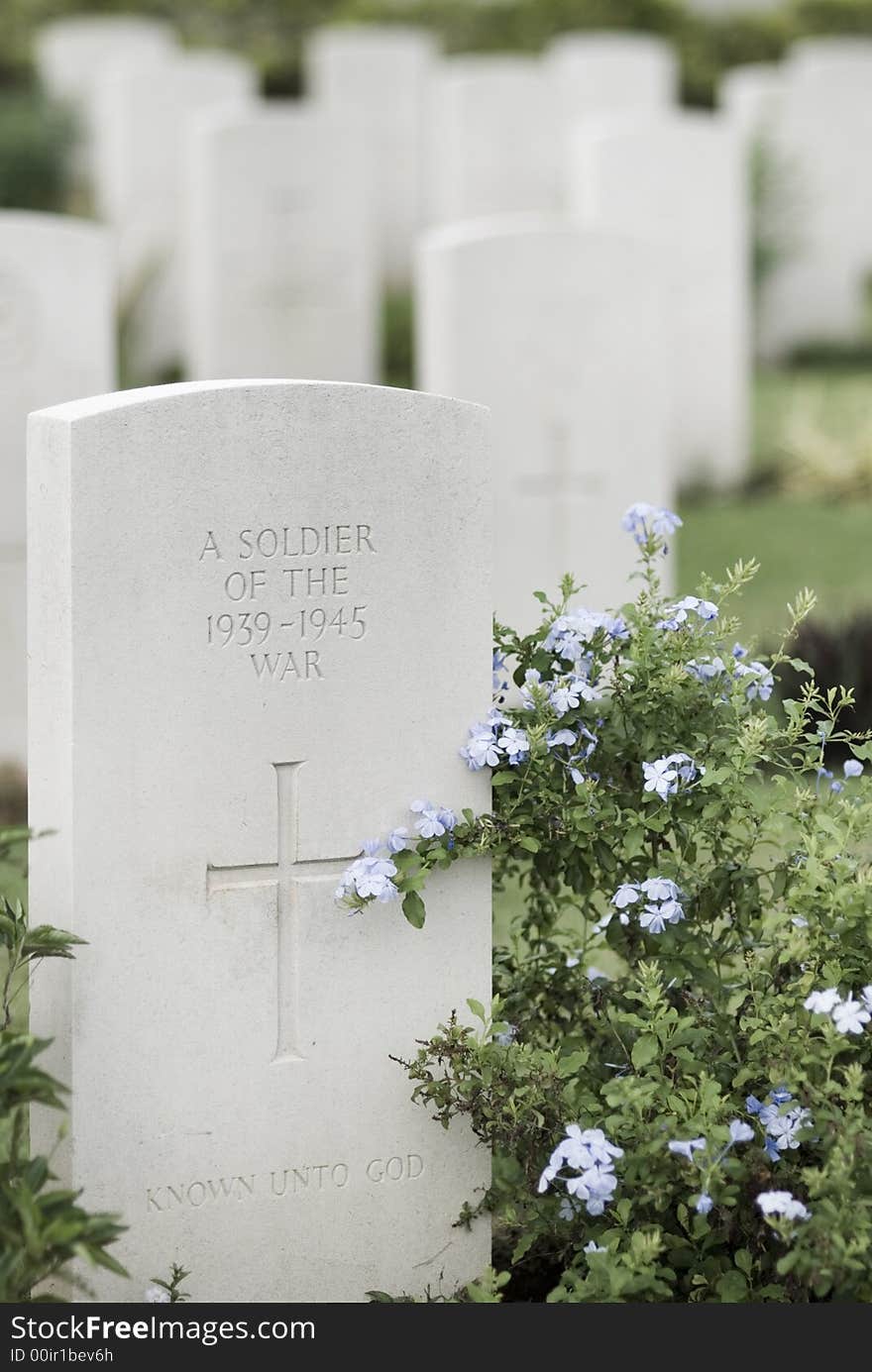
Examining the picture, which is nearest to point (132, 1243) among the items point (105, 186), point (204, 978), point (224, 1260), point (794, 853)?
point (224, 1260)

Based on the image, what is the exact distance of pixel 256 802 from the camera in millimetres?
2613

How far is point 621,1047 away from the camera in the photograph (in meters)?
2.90

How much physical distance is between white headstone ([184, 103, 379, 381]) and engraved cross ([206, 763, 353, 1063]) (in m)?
7.01

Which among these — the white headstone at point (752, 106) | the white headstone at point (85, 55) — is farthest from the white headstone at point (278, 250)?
the white headstone at point (85, 55)

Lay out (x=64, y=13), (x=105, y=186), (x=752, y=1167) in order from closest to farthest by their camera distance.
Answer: (x=752, y=1167), (x=105, y=186), (x=64, y=13)

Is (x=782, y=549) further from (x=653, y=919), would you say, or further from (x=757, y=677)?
(x=653, y=919)

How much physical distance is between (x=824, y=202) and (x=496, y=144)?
12.1ft

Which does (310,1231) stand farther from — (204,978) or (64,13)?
(64,13)

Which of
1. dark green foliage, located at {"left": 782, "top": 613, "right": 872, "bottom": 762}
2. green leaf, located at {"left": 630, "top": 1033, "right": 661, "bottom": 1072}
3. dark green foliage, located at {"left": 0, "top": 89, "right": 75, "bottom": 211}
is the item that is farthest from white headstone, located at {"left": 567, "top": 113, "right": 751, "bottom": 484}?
green leaf, located at {"left": 630, "top": 1033, "right": 661, "bottom": 1072}

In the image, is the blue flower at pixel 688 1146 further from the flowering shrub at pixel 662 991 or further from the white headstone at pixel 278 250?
the white headstone at pixel 278 250

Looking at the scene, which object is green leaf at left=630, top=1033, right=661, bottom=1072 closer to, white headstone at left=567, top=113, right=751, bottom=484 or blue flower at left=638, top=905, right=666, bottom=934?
blue flower at left=638, top=905, right=666, bottom=934

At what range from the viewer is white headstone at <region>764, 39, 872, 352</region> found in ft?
47.8

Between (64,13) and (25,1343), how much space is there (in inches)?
756

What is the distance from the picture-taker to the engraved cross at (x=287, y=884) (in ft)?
8.65
